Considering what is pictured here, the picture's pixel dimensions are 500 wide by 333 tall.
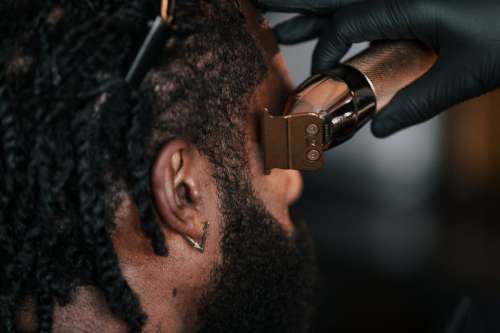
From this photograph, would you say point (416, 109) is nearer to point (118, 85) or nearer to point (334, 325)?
point (118, 85)

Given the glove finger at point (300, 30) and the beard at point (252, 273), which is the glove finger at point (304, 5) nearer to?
the glove finger at point (300, 30)

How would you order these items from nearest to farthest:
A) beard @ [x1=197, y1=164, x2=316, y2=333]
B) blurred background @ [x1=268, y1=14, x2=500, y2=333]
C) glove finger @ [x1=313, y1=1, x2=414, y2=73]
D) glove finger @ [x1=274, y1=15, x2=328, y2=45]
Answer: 1. beard @ [x1=197, y1=164, x2=316, y2=333]
2. glove finger @ [x1=313, y1=1, x2=414, y2=73]
3. glove finger @ [x1=274, y1=15, x2=328, y2=45]
4. blurred background @ [x1=268, y1=14, x2=500, y2=333]

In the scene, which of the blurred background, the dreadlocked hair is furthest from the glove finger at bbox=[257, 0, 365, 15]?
the blurred background

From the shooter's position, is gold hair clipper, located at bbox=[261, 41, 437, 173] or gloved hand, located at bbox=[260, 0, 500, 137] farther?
gloved hand, located at bbox=[260, 0, 500, 137]

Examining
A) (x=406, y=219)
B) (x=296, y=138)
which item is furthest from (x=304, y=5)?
(x=406, y=219)

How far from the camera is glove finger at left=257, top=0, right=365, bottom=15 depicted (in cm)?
100

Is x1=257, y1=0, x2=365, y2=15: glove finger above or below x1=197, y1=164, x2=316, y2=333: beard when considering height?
above

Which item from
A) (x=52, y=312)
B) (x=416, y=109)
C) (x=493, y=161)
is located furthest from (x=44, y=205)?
(x=493, y=161)

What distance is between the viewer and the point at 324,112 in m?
0.82

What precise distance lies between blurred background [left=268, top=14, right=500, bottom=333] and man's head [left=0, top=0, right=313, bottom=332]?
4.31 ft

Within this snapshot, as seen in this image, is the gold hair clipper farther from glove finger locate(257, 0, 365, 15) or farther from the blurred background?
the blurred background

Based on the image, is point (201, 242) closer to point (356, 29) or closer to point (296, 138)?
point (296, 138)

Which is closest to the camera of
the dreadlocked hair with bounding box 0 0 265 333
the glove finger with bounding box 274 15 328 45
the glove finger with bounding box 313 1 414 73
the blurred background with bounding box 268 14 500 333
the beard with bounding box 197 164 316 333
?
the dreadlocked hair with bounding box 0 0 265 333

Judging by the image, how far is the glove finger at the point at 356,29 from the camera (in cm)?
96
